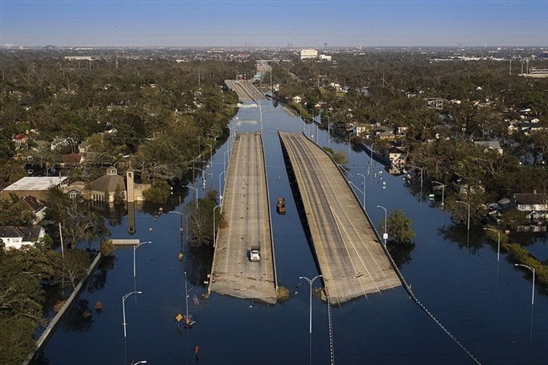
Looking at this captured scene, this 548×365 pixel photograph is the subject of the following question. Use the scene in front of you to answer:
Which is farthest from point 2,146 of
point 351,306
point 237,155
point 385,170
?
point 351,306

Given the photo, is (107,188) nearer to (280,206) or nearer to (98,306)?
(280,206)

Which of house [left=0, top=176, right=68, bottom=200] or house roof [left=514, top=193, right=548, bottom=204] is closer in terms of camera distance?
house roof [left=514, top=193, right=548, bottom=204]

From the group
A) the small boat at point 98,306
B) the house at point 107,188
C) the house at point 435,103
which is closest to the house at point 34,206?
the house at point 107,188

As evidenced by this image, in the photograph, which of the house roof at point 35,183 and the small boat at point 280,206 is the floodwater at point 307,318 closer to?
the small boat at point 280,206

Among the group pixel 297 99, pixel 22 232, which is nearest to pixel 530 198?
pixel 22 232

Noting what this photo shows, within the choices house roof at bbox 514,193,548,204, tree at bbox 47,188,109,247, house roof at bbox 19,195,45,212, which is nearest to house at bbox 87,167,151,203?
house roof at bbox 19,195,45,212

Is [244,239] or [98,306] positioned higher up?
[244,239]

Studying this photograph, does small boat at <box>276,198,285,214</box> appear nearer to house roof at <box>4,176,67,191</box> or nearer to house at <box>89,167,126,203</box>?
house at <box>89,167,126,203</box>
